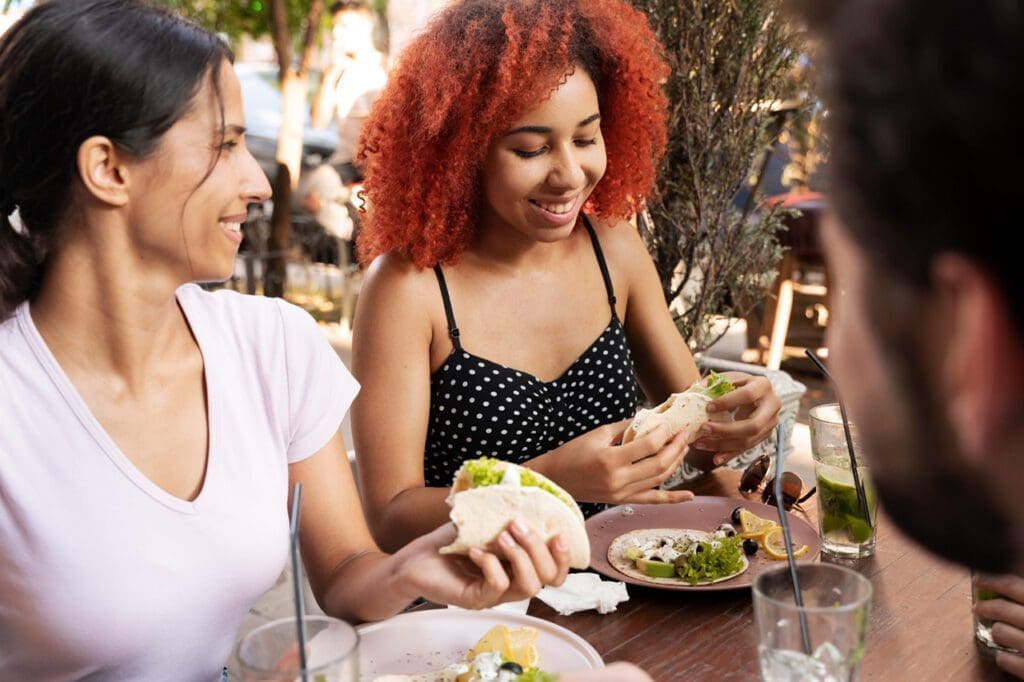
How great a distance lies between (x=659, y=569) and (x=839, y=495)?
0.39 metres

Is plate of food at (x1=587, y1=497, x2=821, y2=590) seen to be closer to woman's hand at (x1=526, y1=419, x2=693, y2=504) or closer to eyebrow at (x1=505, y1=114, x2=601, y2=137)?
woman's hand at (x1=526, y1=419, x2=693, y2=504)

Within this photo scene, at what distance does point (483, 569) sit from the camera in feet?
4.67

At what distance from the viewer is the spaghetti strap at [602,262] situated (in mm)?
2635

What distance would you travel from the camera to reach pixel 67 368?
1.61 metres

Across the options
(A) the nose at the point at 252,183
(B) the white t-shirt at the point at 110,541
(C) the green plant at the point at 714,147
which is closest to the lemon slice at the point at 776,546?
(B) the white t-shirt at the point at 110,541

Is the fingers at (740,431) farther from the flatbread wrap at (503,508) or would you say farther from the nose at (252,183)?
the nose at (252,183)

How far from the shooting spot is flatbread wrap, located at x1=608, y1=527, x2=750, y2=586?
5.62 ft

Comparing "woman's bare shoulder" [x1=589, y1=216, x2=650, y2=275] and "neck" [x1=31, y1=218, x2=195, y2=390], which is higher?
"neck" [x1=31, y1=218, x2=195, y2=390]

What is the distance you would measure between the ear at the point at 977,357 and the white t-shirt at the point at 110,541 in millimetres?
1198

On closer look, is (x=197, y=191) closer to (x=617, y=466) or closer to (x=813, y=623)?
(x=617, y=466)

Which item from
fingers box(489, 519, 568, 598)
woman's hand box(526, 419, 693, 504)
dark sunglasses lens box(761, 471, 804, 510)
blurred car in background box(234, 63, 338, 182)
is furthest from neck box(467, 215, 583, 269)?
blurred car in background box(234, 63, 338, 182)

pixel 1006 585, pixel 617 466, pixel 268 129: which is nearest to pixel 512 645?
pixel 617 466

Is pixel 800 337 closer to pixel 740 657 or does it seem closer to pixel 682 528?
pixel 682 528

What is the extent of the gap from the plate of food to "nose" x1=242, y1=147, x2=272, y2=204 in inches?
34.0
